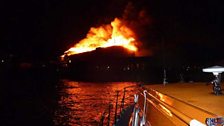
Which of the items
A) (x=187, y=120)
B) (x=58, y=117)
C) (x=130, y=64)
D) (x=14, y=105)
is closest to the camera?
(x=187, y=120)

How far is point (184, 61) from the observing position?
161875 millimetres

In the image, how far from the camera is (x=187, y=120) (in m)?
4.17

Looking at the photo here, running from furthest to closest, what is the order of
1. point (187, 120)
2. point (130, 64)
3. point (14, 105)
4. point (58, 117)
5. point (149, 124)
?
point (130, 64)
point (14, 105)
point (58, 117)
point (149, 124)
point (187, 120)

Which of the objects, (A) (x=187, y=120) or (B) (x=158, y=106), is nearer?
(A) (x=187, y=120)

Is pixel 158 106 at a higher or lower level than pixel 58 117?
higher

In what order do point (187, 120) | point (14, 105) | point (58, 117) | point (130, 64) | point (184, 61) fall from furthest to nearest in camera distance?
point (184, 61) → point (130, 64) → point (14, 105) → point (58, 117) → point (187, 120)

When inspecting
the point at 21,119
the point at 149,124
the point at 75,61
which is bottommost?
the point at 21,119

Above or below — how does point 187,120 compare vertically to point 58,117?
above

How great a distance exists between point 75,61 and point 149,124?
149 meters

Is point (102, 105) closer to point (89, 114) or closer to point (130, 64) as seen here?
point (89, 114)

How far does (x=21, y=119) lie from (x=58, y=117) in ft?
15.2

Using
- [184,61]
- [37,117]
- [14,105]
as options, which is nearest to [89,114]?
[37,117]

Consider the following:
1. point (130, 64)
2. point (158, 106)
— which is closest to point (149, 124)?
point (158, 106)

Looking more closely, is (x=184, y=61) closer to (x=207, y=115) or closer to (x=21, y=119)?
(x=21, y=119)
